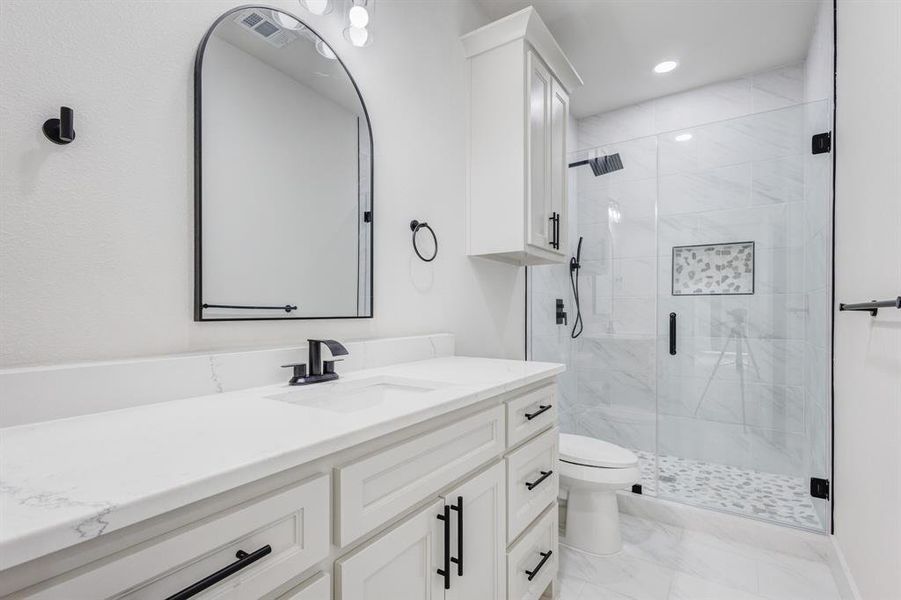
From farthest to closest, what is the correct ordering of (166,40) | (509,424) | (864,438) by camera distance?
(864,438), (509,424), (166,40)

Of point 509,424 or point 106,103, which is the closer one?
point 106,103

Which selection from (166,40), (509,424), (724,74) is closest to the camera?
(166,40)

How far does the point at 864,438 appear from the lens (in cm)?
147

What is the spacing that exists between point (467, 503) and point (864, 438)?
143 cm

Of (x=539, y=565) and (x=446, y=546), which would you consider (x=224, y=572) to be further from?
(x=539, y=565)

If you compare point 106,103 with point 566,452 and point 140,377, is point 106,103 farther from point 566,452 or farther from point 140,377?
point 566,452

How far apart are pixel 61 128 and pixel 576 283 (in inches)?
115

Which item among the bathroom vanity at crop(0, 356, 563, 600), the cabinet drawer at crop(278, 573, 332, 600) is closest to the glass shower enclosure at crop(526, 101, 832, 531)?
the bathroom vanity at crop(0, 356, 563, 600)

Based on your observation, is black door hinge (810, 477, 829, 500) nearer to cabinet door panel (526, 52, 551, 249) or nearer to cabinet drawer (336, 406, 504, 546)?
cabinet door panel (526, 52, 551, 249)

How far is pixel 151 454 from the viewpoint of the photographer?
0.61 meters

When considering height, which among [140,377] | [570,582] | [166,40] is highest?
[166,40]

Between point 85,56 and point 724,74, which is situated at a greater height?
point 724,74

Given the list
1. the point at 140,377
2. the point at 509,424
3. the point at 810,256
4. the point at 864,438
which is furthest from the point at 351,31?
the point at 810,256

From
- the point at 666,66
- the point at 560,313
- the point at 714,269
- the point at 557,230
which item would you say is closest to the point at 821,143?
the point at 714,269
